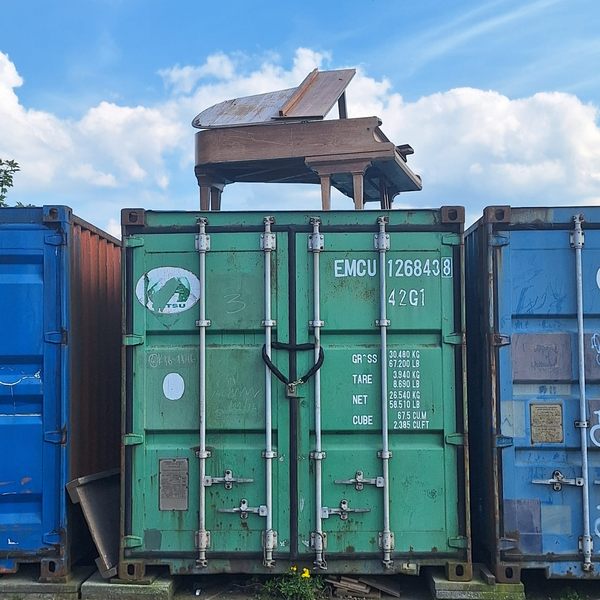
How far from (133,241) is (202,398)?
1.19 meters

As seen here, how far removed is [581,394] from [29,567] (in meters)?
4.04

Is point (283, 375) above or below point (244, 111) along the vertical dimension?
below

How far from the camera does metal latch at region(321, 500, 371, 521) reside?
14.6 feet

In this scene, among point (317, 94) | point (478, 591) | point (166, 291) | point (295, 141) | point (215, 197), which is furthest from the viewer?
point (215, 197)

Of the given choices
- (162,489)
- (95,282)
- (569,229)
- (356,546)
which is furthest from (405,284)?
(95,282)

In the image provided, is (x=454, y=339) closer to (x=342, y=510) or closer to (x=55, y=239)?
(x=342, y=510)

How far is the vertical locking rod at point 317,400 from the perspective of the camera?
444 centimetres

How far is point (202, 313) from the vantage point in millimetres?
4531

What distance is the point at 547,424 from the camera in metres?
4.48

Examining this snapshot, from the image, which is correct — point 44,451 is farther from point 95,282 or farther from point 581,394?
point 581,394

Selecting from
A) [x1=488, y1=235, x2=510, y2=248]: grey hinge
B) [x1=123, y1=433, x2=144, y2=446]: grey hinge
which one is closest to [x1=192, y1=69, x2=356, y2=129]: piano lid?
[x1=488, y1=235, x2=510, y2=248]: grey hinge

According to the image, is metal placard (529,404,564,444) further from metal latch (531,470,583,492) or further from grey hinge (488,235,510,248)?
grey hinge (488,235,510,248)

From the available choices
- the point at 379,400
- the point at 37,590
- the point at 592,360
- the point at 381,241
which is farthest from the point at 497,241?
the point at 37,590

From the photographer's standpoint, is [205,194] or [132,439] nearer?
[132,439]
